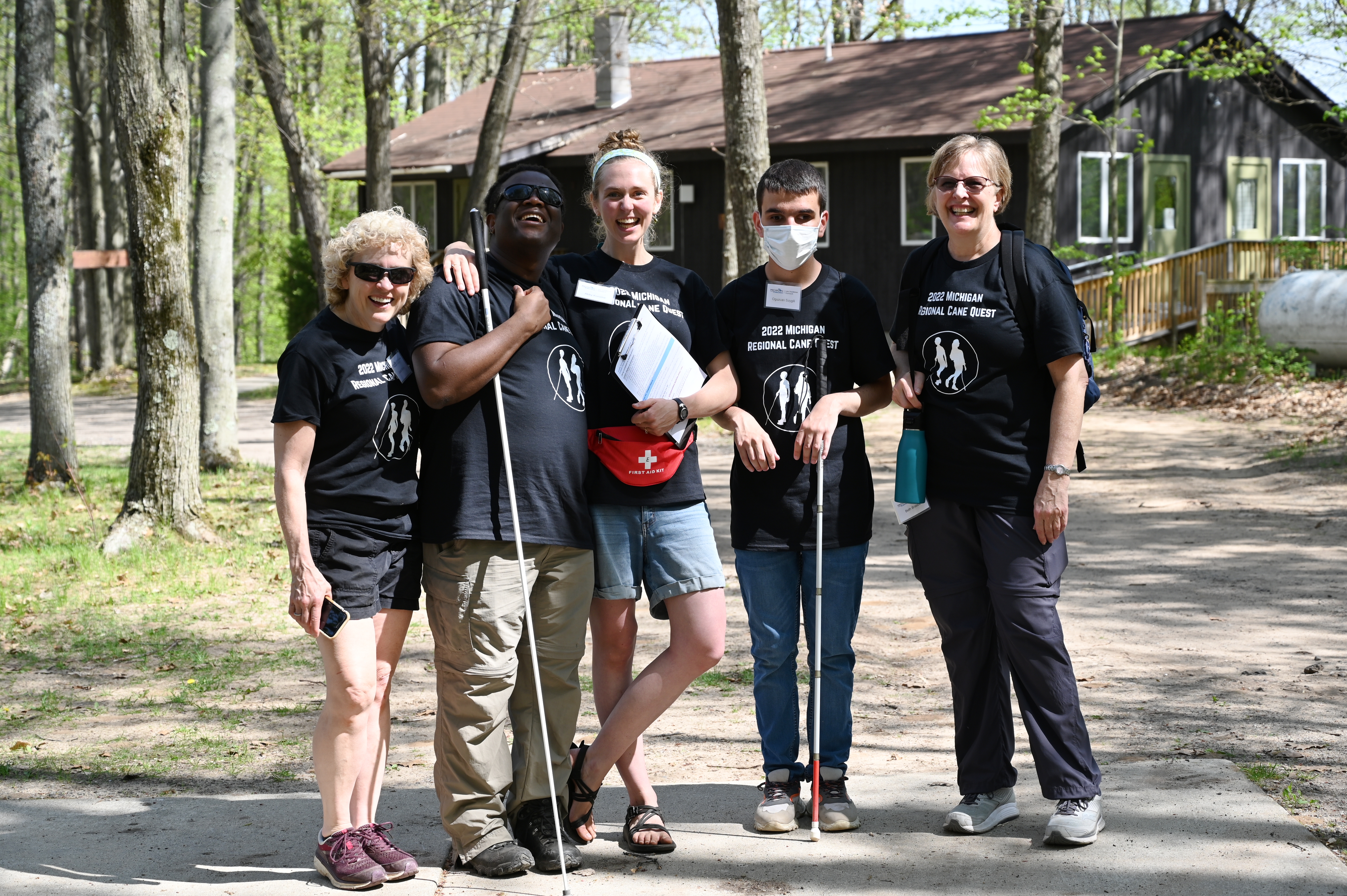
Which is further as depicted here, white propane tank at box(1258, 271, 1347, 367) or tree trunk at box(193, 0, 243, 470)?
white propane tank at box(1258, 271, 1347, 367)

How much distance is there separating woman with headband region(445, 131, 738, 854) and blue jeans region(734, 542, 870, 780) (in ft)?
0.58

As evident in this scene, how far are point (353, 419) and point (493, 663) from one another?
0.79 m

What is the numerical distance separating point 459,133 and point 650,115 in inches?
176

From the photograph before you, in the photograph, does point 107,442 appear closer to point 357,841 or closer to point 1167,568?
point 1167,568

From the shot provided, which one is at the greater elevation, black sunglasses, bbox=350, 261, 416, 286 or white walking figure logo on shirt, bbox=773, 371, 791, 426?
black sunglasses, bbox=350, 261, 416, 286

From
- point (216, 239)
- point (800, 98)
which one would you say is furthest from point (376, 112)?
point (800, 98)

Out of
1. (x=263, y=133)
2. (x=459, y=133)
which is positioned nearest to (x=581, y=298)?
(x=459, y=133)

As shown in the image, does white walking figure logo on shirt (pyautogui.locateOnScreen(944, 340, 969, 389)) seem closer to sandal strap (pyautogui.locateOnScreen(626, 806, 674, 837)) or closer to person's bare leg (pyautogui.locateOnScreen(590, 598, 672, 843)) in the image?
person's bare leg (pyautogui.locateOnScreen(590, 598, 672, 843))

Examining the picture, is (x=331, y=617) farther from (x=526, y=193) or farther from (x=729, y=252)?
(x=729, y=252)

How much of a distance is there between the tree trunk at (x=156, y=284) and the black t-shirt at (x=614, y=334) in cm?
603

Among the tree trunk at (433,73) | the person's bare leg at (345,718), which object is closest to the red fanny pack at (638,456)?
the person's bare leg at (345,718)

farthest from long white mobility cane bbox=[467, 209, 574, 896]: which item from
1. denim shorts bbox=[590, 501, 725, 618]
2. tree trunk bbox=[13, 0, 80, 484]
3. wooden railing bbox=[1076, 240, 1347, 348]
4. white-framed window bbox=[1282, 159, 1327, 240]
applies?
white-framed window bbox=[1282, 159, 1327, 240]

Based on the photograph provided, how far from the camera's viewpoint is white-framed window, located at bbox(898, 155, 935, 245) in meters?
23.2

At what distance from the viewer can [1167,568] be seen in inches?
339
